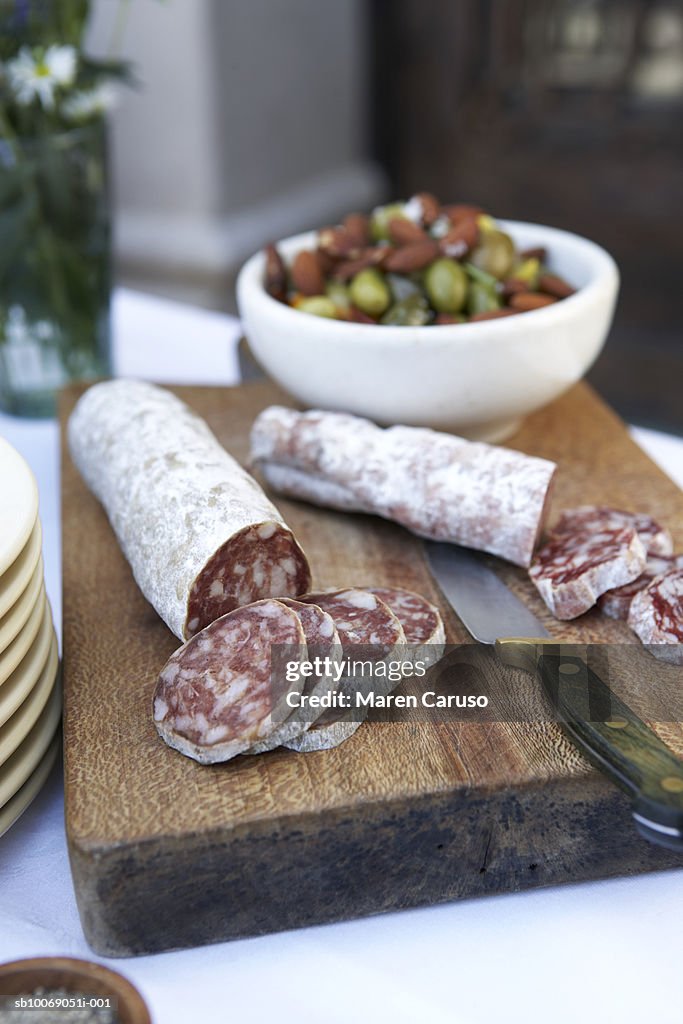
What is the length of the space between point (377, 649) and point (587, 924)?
223 mm

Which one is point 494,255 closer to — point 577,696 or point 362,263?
point 362,263

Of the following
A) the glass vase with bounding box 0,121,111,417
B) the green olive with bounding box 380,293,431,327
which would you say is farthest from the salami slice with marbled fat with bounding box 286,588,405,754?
the glass vase with bounding box 0,121,111,417

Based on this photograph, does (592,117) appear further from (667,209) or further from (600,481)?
(600,481)

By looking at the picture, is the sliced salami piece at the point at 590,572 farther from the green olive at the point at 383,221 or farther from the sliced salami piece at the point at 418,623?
the green olive at the point at 383,221

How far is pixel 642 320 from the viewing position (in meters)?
3.72

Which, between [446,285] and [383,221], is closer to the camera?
[446,285]

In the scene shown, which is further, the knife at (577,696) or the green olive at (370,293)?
the green olive at (370,293)

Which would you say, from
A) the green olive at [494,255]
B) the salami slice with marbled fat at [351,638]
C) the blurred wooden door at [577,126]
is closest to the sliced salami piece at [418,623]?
the salami slice with marbled fat at [351,638]

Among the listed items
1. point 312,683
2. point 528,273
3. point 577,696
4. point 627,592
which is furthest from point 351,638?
point 528,273

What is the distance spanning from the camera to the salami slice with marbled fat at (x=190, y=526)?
2.57 ft

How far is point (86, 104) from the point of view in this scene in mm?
1241

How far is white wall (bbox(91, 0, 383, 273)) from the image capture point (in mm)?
3660

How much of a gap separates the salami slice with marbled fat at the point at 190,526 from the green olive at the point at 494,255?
1.30ft

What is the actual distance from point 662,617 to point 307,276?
582 millimetres
